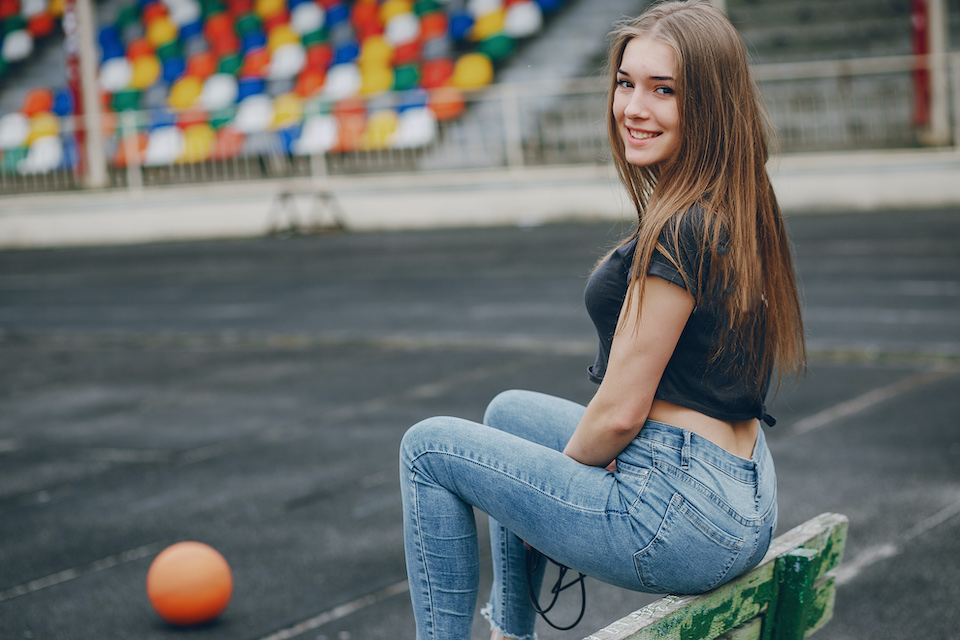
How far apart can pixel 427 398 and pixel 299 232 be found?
10988mm

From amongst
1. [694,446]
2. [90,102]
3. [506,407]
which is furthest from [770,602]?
[90,102]

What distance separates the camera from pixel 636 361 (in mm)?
2166

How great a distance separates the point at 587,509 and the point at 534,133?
14.5 meters

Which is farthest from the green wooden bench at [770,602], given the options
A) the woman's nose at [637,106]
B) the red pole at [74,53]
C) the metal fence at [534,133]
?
the red pole at [74,53]

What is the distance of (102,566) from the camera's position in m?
4.05

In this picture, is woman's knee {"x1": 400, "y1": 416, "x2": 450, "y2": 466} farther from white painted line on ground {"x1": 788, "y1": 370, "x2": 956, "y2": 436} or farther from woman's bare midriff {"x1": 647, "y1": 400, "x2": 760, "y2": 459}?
Result: white painted line on ground {"x1": 788, "y1": 370, "x2": 956, "y2": 436}

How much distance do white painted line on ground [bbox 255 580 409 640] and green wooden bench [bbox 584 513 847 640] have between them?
1.40 metres

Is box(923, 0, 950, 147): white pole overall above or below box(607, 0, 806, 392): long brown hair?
below

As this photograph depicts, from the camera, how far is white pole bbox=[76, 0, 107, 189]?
1880 cm

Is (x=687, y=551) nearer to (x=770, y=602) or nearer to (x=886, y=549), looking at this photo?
(x=770, y=602)

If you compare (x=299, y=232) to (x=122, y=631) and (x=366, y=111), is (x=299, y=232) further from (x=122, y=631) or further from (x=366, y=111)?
(x=122, y=631)

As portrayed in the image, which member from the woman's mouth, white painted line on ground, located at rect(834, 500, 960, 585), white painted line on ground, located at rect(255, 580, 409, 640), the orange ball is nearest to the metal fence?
white painted line on ground, located at rect(834, 500, 960, 585)

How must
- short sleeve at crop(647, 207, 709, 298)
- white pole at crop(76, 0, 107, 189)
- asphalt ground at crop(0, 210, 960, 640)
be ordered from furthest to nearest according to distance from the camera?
white pole at crop(76, 0, 107, 189) < asphalt ground at crop(0, 210, 960, 640) < short sleeve at crop(647, 207, 709, 298)

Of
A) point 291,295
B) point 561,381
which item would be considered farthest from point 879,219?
point 561,381
